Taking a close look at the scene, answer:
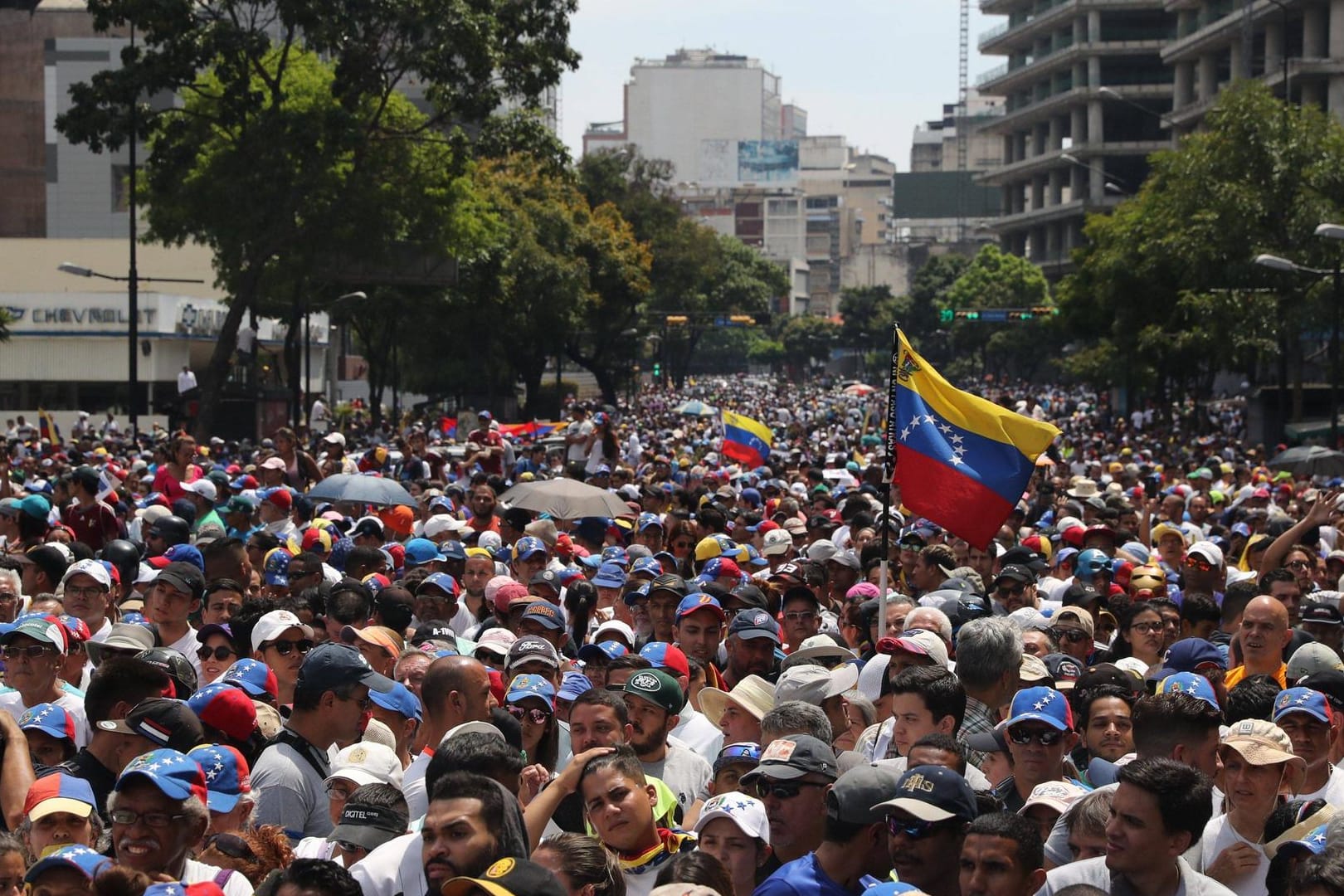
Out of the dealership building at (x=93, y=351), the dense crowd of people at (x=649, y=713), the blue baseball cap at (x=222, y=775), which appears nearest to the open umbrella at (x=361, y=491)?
the dense crowd of people at (x=649, y=713)

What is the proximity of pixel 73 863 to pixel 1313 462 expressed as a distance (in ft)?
75.3

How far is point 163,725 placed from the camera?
6.45 meters

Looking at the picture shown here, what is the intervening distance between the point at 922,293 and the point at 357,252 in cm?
10662

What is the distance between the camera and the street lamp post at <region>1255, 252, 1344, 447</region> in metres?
26.2

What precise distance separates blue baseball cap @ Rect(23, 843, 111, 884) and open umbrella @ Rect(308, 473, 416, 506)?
35.3ft

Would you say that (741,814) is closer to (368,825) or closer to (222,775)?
(368,825)

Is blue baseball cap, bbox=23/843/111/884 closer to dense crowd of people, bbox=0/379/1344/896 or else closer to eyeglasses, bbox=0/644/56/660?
dense crowd of people, bbox=0/379/1344/896

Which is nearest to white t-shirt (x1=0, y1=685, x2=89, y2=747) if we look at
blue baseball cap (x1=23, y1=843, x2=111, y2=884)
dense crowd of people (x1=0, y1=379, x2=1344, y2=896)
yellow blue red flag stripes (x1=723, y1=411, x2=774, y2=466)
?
dense crowd of people (x1=0, y1=379, x2=1344, y2=896)

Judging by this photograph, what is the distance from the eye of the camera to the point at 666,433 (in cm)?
4341

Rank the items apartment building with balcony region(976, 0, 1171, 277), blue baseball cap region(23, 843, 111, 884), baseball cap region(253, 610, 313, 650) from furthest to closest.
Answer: apartment building with balcony region(976, 0, 1171, 277) → baseball cap region(253, 610, 313, 650) → blue baseball cap region(23, 843, 111, 884)

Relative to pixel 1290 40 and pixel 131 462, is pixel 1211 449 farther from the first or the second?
pixel 1290 40

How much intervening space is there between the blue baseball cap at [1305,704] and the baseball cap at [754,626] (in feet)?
9.48

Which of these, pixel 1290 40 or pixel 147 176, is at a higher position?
pixel 1290 40

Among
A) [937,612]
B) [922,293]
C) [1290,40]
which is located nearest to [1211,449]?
[937,612]
